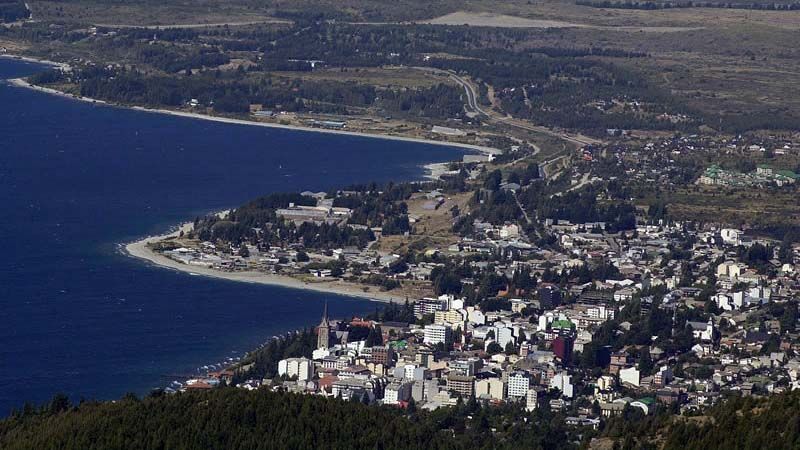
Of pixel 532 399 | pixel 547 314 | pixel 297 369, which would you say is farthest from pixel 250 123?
pixel 532 399

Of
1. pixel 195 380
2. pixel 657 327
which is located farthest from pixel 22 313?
pixel 657 327

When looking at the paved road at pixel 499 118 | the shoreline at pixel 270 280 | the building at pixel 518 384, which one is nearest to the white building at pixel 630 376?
the building at pixel 518 384

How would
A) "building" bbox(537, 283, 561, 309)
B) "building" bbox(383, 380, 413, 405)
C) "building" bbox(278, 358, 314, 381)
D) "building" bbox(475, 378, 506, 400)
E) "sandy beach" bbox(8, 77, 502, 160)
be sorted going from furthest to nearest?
1. "sandy beach" bbox(8, 77, 502, 160)
2. "building" bbox(537, 283, 561, 309)
3. "building" bbox(278, 358, 314, 381)
4. "building" bbox(475, 378, 506, 400)
5. "building" bbox(383, 380, 413, 405)

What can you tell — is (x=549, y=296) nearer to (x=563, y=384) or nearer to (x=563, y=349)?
(x=563, y=349)

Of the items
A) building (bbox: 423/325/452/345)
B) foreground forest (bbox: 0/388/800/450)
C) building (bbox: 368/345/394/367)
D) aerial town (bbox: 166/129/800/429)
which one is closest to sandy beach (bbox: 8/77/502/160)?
aerial town (bbox: 166/129/800/429)

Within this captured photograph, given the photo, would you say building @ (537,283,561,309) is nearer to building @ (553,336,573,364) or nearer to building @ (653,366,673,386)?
building @ (553,336,573,364)

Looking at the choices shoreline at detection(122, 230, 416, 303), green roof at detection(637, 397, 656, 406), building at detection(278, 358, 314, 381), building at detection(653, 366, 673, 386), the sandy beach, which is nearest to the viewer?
green roof at detection(637, 397, 656, 406)

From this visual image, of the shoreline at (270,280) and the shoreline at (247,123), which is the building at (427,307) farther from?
the shoreline at (247,123)
